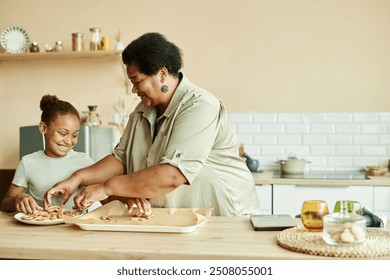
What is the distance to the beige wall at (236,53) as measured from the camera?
452 cm

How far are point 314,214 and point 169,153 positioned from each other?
623 millimetres

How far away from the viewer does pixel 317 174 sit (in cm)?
430

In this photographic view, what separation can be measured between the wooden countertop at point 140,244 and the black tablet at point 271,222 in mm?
25

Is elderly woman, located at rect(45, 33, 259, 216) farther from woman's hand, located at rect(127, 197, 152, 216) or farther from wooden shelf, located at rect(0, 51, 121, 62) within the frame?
wooden shelf, located at rect(0, 51, 121, 62)

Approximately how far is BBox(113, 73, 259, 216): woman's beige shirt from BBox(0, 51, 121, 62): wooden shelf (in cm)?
224

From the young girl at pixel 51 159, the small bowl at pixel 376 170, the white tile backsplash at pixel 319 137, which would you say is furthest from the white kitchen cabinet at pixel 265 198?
the young girl at pixel 51 159

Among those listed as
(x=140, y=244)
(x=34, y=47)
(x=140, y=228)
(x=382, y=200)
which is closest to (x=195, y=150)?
(x=140, y=228)

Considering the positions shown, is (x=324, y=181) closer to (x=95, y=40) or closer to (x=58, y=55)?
(x=95, y=40)

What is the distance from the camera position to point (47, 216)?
7.04 ft

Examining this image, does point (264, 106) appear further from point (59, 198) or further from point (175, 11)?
point (59, 198)

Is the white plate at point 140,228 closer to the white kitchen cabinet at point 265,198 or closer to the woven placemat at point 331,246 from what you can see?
the woven placemat at point 331,246

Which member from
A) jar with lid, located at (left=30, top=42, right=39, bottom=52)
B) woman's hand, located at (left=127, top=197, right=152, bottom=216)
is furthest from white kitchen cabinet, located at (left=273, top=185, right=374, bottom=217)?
jar with lid, located at (left=30, top=42, right=39, bottom=52)

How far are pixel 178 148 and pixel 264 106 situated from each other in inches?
104

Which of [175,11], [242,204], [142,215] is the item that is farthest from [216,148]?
[175,11]
